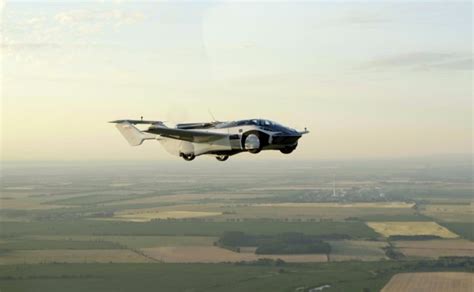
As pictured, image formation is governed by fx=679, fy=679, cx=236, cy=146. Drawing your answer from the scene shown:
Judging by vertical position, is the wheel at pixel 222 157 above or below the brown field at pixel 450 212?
above

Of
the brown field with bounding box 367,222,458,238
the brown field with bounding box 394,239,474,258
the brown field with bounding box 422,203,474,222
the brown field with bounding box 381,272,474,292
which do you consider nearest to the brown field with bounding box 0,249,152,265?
the brown field with bounding box 381,272,474,292

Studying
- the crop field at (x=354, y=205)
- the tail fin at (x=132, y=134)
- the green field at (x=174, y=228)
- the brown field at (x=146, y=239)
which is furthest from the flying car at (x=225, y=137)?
the crop field at (x=354, y=205)

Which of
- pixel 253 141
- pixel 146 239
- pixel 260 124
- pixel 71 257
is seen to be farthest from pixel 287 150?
pixel 146 239

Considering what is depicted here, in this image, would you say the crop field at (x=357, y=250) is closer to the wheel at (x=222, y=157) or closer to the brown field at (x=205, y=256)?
the brown field at (x=205, y=256)

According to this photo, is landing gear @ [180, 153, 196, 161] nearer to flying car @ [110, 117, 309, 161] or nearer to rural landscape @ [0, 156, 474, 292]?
flying car @ [110, 117, 309, 161]

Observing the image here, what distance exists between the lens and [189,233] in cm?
6047

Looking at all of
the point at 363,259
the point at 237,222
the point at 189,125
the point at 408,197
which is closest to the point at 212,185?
the point at 408,197

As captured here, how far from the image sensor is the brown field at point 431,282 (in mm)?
42438

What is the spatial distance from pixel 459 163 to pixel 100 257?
15019cm

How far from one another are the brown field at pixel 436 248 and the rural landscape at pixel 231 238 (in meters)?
0.15

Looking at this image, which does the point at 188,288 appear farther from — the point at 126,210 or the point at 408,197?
the point at 408,197

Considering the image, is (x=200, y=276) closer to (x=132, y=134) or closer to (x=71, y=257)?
(x=71, y=257)

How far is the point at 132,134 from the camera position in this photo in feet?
52.7

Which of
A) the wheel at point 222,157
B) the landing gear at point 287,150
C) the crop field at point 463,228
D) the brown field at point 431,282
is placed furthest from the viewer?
the crop field at point 463,228
